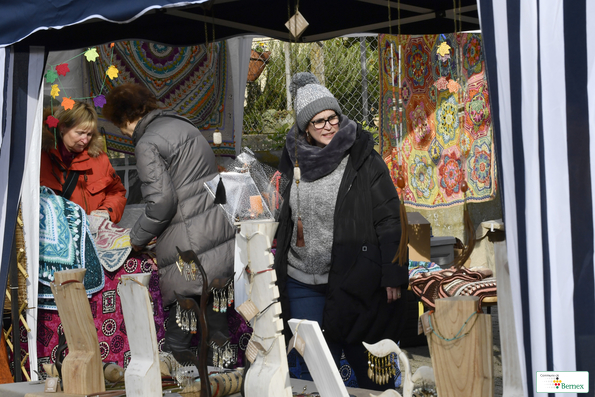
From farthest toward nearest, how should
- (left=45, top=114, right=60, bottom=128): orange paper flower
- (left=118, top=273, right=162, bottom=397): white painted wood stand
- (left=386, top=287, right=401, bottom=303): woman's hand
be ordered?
(left=45, top=114, right=60, bottom=128): orange paper flower → (left=386, top=287, right=401, bottom=303): woman's hand → (left=118, top=273, right=162, bottom=397): white painted wood stand

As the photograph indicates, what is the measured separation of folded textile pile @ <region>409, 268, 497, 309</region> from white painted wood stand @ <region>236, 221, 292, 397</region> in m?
1.49

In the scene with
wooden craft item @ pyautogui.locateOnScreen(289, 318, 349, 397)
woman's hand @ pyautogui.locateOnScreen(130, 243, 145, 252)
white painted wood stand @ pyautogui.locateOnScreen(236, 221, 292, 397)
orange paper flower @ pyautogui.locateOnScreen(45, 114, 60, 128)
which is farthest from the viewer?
orange paper flower @ pyautogui.locateOnScreen(45, 114, 60, 128)

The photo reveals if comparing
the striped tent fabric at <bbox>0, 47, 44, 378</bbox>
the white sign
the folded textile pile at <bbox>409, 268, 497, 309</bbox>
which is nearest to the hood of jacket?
the striped tent fabric at <bbox>0, 47, 44, 378</bbox>

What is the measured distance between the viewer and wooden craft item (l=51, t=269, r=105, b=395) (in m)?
2.52

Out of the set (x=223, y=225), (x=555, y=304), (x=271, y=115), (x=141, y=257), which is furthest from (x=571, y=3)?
(x=271, y=115)

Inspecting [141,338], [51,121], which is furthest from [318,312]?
[51,121]

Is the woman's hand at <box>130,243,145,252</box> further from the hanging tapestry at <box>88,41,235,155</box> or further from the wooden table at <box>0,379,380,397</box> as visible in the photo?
the hanging tapestry at <box>88,41,235,155</box>

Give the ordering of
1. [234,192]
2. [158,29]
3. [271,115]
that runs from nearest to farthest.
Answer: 1. [234,192]
2. [158,29]
3. [271,115]

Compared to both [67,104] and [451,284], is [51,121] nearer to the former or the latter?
[67,104]

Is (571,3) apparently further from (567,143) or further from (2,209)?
(2,209)

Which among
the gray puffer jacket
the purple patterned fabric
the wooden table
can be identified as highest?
the gray puffer jacket

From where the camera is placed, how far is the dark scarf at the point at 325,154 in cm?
271

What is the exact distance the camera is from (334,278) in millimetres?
2691

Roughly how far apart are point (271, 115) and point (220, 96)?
121 inches
